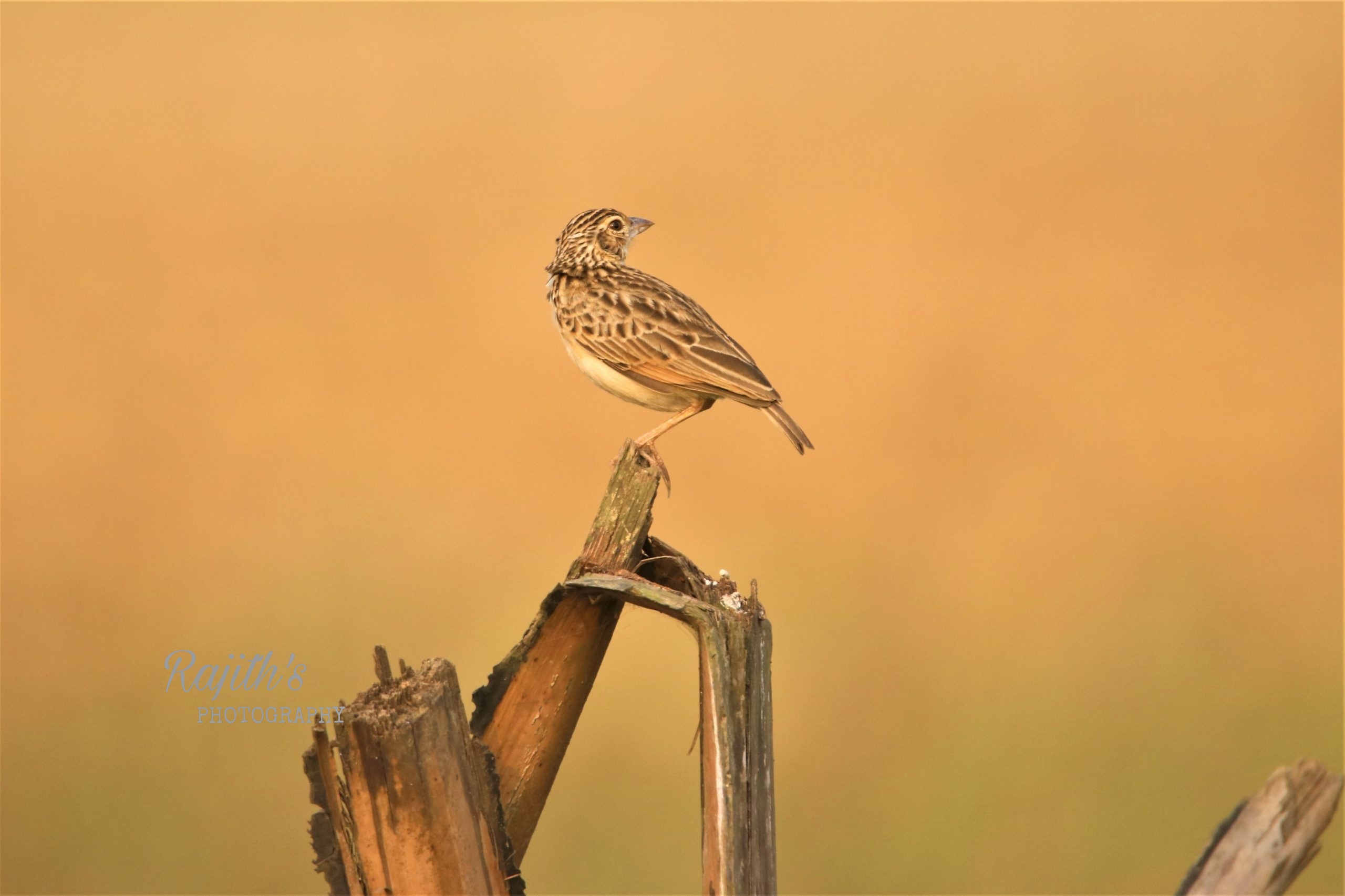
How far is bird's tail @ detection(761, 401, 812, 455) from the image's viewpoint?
21.1 ft

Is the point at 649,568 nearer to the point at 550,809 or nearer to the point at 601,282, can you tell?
the point at 601,282

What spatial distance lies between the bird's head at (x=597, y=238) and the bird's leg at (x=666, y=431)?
57.0 inches

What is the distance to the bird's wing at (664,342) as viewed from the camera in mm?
6582

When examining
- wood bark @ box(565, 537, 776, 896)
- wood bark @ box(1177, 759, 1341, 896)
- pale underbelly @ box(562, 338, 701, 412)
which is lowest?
wood bark @ box(1177, 759, 1341, 896)

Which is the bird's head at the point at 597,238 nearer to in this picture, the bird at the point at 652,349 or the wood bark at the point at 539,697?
the bird at the point at 652,349

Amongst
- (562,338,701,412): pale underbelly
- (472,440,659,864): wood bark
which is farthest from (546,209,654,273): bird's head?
(472,440,659,864): wood bark

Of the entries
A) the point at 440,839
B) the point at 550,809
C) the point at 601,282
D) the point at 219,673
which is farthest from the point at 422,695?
the point at 550,809

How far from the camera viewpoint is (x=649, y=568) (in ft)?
15.0

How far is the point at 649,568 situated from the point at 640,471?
0.37 m

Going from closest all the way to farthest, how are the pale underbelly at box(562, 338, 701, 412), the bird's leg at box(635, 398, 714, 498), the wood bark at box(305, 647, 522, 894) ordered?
1. the wood bark at box(305, 647, 522, 894)
2. the bird's leg at box(635, 398, 714, 498)
3. the pale underbelly at box(562, 338, 701, 412)

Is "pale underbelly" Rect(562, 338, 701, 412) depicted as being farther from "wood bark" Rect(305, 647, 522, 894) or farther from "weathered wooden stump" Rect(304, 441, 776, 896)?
"wood bark" Rect(305, 647, 522, 894)

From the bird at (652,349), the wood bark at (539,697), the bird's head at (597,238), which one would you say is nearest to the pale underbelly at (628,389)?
the bird at (652,349)

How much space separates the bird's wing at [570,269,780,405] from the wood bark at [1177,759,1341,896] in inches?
143

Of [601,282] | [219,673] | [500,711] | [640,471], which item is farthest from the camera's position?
[601,282]
